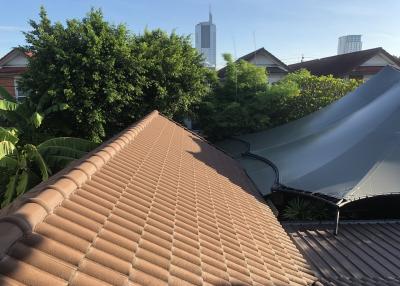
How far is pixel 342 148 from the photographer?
34.7ft

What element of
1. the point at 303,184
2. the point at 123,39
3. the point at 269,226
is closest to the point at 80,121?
the point at 123,39

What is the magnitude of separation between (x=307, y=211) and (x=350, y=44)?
110 m

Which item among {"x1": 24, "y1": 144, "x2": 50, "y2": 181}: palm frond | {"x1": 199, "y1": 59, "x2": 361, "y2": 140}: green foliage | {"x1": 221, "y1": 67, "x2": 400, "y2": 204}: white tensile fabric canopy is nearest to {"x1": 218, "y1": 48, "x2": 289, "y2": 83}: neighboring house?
{"x1": 199, "y1": 59, "x2": 361, "y2": 140}: green foliage

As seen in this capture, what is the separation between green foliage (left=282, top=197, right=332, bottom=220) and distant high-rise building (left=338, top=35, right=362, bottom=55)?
103409mm

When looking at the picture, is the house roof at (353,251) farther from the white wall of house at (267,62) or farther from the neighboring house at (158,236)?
the white wall of house at (267,62)

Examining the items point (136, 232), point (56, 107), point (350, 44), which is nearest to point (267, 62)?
point (56, 107)

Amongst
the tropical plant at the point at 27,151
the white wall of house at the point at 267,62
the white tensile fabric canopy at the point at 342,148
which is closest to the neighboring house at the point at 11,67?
the tropical plant at the point at 27,151

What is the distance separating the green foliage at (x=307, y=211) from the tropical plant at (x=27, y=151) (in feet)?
22.5

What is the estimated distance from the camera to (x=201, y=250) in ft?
12.4

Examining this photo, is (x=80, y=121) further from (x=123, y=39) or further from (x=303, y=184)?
(x=303, y=184)

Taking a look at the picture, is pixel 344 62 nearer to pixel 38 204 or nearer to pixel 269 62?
pixel 269 62

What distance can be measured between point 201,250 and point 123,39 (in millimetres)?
11900

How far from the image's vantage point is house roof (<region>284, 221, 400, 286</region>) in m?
6.21

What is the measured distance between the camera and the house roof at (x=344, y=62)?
31741mm
